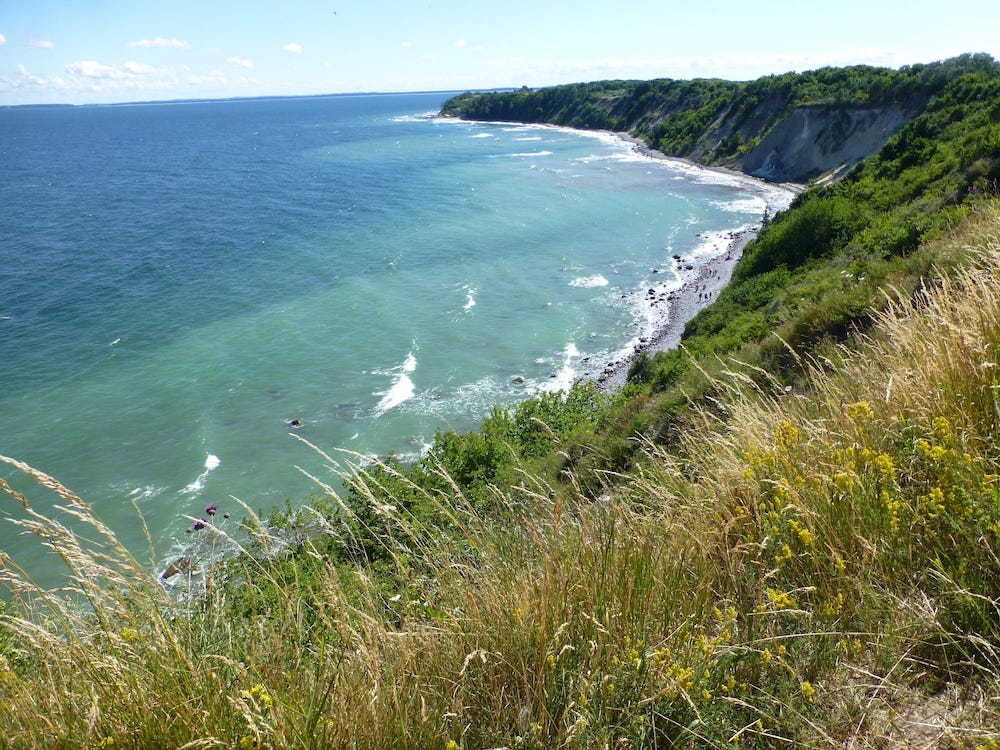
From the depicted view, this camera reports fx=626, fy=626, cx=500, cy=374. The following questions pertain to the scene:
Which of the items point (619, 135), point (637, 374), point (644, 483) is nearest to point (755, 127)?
point (619, 135)

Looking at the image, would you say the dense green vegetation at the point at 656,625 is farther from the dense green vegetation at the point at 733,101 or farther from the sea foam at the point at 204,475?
the dense green vegetation at the point at 733,101

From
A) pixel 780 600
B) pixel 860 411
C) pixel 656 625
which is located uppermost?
pixel 860 411

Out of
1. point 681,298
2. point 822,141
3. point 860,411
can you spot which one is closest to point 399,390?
point 681,298

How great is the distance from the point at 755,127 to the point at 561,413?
7446 centimetres

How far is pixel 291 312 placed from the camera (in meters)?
39.6

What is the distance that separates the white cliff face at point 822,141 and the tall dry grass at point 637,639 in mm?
66500

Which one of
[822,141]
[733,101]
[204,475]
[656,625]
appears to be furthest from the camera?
[733,101]

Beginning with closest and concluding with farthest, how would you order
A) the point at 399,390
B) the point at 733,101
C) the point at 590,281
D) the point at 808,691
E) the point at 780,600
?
1. the point at 808,691
2. the point at 780,600
3. the point at 399,390
4. the point at 590,281
5. the point at 733,101

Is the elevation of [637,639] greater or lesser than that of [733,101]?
lesser

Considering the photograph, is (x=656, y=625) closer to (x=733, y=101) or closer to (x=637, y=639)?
(x=637, y=639)

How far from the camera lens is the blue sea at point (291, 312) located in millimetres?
25125

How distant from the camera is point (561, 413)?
22.9 meters

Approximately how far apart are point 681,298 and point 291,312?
2470 centimetres

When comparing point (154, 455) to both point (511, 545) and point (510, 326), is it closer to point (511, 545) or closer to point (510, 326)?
point (510, 326)
